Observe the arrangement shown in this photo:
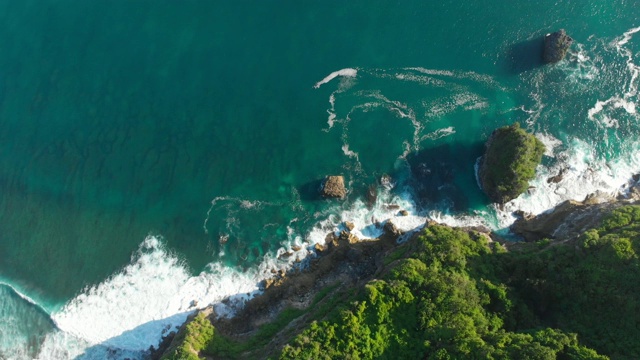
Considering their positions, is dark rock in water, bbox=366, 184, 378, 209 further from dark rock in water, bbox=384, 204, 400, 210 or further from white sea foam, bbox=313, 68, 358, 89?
white sea foam, bbox=313, 68, 358, 89

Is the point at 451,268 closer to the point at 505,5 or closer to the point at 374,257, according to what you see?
the point at 374,257

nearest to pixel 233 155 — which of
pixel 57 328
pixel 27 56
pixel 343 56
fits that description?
pixel 343 56

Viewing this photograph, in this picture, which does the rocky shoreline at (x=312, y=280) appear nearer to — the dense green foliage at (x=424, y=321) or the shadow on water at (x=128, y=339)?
the shadow on water at (x=128, y=339)

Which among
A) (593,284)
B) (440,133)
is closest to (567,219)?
(593,284)

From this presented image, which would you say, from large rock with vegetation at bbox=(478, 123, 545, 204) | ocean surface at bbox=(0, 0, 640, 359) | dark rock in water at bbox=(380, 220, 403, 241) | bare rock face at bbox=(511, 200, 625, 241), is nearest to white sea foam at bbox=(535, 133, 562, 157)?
ocean surface at bbox=(0, 0, 640, 359)

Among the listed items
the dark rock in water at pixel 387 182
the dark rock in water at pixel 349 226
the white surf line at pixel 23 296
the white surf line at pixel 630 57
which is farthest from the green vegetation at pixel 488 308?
the white surf line at pixel 630 57

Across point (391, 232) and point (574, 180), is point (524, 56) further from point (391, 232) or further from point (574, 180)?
point (391, 232)
